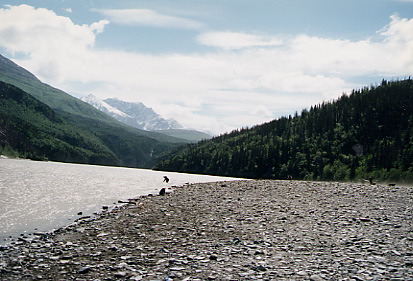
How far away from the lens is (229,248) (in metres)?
14.5

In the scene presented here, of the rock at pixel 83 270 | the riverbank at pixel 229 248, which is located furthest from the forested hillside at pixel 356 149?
the rock at pixel 83 270

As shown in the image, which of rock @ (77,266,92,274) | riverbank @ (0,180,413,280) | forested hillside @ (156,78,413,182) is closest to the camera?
riverbank @ (0,180,413,280)

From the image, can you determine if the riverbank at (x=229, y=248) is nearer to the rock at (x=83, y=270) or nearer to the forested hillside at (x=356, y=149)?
the rock at (x=83, y=270)

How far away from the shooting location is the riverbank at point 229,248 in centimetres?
1123

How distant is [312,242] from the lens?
1498 centimetres

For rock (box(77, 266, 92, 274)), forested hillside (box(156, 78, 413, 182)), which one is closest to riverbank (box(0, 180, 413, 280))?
rock (box(77, 266, 92, 274))

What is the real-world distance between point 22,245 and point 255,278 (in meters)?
13.6

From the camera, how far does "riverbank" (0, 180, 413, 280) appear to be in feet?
36.9

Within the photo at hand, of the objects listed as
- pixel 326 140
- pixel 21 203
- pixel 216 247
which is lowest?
pixel 21 203

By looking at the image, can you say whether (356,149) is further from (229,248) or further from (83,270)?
(83,270)

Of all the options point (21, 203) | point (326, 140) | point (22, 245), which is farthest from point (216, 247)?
point (326, 140)

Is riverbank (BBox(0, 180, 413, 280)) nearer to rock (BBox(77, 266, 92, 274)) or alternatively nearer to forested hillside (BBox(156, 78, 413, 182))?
rock (BBox(77, 266, 92, 274))

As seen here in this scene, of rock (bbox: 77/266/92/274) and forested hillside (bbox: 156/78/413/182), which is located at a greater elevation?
forested hillside (bbox: 156/78/413/182)

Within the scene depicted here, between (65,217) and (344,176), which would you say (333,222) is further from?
(344,176)
